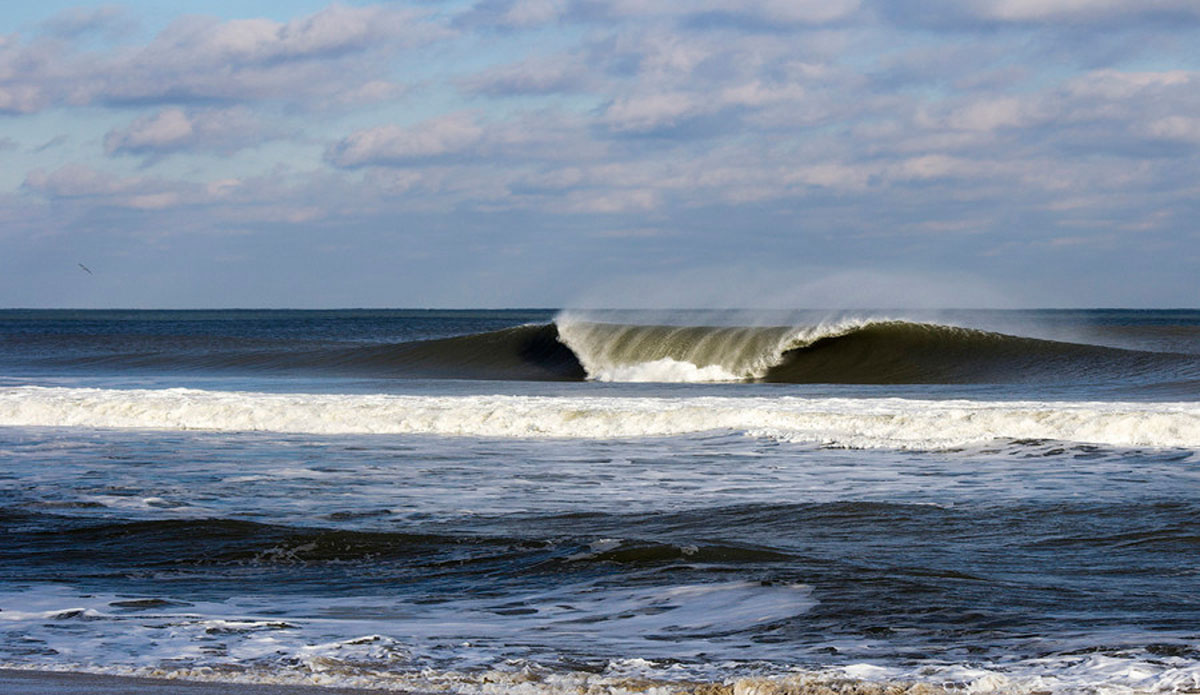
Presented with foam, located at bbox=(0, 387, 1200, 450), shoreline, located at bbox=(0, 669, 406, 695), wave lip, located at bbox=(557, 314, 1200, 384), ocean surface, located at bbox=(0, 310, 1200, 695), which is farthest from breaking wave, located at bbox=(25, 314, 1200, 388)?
shoreline, located at bbox=(0, 669, 406, 695)

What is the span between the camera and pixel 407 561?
6.75m

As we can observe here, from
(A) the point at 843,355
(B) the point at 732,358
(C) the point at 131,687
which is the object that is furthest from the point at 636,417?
(A) the point at 843,355

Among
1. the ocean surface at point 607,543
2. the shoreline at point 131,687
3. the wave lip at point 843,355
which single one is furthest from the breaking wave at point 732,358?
the shoreline at point 131,687

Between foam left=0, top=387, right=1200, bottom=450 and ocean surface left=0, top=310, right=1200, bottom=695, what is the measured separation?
0.19 ft

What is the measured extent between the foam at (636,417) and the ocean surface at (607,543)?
59 mm

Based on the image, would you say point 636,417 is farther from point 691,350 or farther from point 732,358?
point 691,350

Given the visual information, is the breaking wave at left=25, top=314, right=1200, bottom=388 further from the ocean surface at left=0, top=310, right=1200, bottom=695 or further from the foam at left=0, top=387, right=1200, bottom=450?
the foam at left=0, top=387, right=1200, bottom=450

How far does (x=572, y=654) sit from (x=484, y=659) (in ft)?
1.17

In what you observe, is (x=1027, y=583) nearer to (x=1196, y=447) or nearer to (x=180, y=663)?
(x=180, y=663)

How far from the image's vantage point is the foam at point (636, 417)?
12477mm

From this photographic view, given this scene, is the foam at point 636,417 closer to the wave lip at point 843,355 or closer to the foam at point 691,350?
the wave lip at point 843,355

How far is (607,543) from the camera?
22.9 ft

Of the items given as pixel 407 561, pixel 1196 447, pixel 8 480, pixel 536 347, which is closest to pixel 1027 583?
pixel 407 561

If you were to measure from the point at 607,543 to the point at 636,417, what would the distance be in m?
7.58
